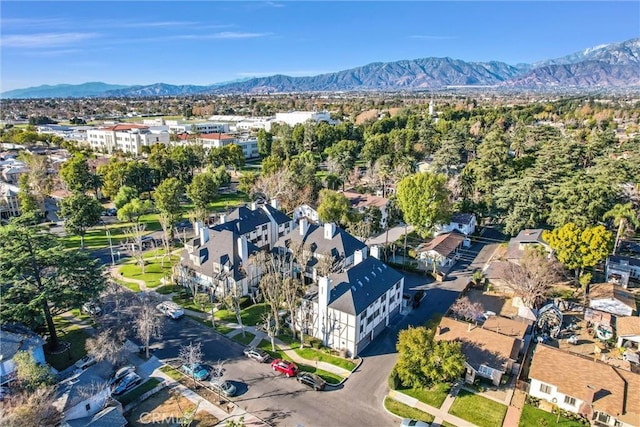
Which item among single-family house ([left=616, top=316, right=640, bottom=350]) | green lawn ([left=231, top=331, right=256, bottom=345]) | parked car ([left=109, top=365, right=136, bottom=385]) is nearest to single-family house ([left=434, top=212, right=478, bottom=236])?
single-family house ([left=616, top=316, right=640, bottom=350])

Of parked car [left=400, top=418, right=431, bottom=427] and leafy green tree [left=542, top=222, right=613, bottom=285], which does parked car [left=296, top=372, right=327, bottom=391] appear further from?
leafy green tree [left=542, top=222, right=613, bottom=285]

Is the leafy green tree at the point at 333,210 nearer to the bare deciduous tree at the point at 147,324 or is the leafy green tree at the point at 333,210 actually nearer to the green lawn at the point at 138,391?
the bare deciduous tree at the point at 147,324

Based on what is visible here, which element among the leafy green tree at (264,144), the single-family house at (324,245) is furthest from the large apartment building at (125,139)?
the single-family house at (324,245)

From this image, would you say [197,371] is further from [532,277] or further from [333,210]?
[333,210]

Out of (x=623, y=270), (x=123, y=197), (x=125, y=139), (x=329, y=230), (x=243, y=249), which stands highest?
(x=125, y=139)

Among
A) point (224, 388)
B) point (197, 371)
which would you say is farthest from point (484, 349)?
point (197, 371)

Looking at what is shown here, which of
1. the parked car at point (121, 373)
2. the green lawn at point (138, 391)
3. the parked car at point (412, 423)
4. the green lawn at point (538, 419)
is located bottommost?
the green lawn at point (538, 419)
